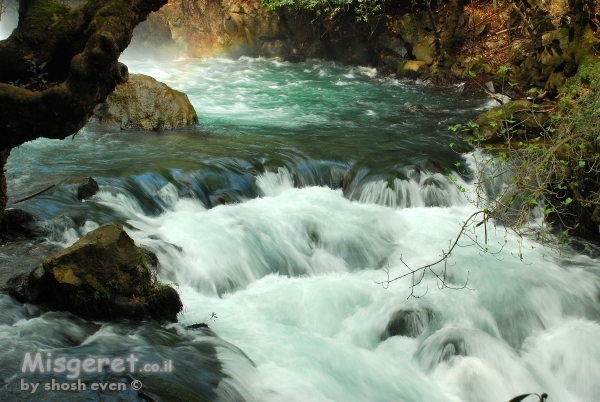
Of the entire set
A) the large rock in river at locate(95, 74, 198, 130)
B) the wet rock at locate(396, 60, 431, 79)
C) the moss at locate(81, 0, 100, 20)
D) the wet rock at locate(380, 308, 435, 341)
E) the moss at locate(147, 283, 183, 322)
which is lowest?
the wet rock at locate(380, 308, 435, 341)

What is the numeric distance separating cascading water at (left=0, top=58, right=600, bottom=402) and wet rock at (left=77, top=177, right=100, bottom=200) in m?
0.10

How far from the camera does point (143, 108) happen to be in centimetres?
1180

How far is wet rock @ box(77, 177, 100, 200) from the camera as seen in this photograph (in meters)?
7.78

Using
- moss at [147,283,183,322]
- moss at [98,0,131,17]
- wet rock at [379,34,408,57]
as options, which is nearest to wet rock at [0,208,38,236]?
moss at [147,283,183,322]

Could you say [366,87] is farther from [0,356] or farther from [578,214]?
[0,356]

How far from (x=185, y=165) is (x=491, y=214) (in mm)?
5326

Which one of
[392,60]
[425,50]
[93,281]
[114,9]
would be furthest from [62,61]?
[392,60]

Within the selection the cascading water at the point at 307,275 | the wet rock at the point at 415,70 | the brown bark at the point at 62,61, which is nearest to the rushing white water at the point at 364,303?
the cascading water at the point at 307,275

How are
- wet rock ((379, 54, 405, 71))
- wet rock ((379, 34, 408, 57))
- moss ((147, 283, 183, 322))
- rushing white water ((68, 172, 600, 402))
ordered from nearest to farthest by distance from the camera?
moss ((147, 283, 183, 322))
rushing white water ((68, 172, 600, 402))
wet rock ((379, 54, 405, 71))
wet rock ((379, 34, 408, 57))

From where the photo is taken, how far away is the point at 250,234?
7961mm

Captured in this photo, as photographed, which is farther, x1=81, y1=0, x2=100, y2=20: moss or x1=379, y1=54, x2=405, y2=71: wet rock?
x1=379, y1=54, x2=405, y2=71: wet rock

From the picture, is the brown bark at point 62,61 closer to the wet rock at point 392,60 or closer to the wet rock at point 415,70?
the wet rock at point 415,70

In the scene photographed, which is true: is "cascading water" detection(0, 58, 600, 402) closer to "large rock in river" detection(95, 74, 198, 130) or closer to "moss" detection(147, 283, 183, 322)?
"moss" detection(147, 283, 183, 322)

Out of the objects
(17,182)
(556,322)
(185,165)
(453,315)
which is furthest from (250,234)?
(556,322)
